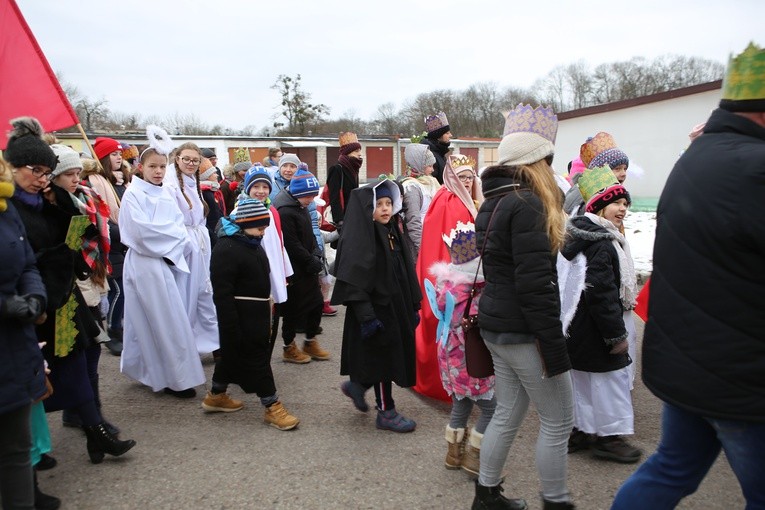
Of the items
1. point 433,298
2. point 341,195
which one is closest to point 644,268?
point 341,195

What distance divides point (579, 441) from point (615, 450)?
0.75 feet

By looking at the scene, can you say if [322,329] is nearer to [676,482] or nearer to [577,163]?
[577,163]

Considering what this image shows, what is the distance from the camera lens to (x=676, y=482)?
231cm

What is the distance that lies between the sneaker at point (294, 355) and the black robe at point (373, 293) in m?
1.55

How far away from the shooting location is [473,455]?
139 inches

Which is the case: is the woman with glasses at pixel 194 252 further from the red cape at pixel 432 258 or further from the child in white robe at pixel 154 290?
the red cape at pixel 432 258

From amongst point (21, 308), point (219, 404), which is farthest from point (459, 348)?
point (21, 308)

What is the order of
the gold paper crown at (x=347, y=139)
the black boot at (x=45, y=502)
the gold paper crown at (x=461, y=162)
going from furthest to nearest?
the gold paper crown at (x=347, y=139), the gold paper crown at (x=461, y=162), the black boot at (x=45, y=502)

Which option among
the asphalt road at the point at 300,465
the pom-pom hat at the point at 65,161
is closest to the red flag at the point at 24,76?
the pom-pom hat at the point at 65,161

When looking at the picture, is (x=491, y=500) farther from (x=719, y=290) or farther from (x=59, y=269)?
A: (x=59, y=269)

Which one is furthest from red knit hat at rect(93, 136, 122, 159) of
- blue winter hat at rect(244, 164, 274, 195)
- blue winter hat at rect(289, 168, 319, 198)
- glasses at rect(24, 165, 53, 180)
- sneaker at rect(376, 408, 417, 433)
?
sneaker at rect(376, 408, 417, 433)

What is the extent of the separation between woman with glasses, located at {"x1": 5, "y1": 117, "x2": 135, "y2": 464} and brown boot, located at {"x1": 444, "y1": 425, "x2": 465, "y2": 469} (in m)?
2.01

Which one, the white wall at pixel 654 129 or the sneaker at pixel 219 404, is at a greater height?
the white wall at pixel 654 129

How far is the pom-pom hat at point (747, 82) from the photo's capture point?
2.00 m
